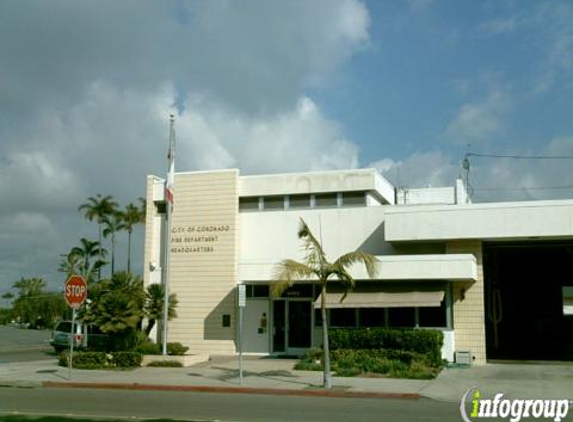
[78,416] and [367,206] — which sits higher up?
[367,206]

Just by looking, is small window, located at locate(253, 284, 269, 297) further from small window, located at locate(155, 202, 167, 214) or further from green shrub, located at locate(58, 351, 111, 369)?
green shrub, located at locate(58, 351, 111, 369)

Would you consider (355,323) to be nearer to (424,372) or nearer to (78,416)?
(424,372)

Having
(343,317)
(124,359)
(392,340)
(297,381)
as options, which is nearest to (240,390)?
(297,381)

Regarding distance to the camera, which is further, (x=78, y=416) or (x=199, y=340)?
(x=199, y=340)

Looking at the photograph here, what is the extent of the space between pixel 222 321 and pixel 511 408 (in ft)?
55.9

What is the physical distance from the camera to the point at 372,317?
86.6 ft

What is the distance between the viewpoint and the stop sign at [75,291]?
20.9 m

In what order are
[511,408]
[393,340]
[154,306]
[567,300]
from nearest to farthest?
[511,408]
[393,340]
[154,306]
[567,300]

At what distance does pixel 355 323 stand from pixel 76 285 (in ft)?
35.3

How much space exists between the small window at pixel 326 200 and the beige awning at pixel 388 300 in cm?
553

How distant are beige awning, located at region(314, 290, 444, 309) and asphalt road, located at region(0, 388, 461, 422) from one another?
7.40 metres

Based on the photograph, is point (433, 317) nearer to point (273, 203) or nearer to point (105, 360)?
point (273, 203)

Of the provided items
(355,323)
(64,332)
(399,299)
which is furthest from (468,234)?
(64,332)

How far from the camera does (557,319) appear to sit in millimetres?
42781
